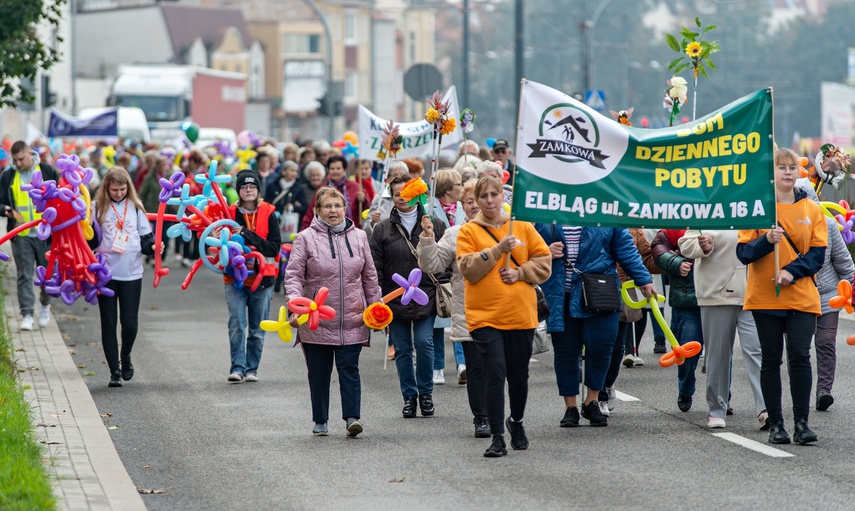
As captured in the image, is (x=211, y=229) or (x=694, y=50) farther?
(x=211, y=229)

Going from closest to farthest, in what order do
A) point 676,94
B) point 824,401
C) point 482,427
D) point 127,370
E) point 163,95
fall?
point 482,427 → point 824,401 → point 676,94 → point 127,370 → point 163,95

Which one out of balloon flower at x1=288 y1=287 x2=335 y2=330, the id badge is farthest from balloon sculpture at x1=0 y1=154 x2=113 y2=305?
balloon flower at x1=288 y1=287 x2=335 y2=330

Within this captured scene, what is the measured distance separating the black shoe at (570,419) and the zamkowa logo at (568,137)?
1.78 m

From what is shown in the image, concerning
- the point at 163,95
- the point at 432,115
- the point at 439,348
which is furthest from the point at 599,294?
the point at 163,95

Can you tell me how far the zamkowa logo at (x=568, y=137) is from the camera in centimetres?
921

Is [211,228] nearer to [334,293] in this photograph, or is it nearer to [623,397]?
[334,293]

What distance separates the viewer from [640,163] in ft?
30.5

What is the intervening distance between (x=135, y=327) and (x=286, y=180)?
6892 millimetres

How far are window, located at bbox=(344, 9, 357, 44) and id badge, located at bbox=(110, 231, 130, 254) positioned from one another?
316ft

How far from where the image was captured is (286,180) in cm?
1930

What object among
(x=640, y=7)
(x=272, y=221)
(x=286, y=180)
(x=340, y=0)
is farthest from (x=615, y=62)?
(x=272, y=221)

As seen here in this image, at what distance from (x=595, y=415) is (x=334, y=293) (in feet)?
6.12

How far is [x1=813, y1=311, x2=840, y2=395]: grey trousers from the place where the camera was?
10883 millimetres

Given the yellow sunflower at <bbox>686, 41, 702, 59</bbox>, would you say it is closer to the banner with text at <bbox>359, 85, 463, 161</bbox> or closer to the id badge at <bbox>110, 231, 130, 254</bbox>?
the id badge at <bbox>110, 231, 130, 254</bbox>
